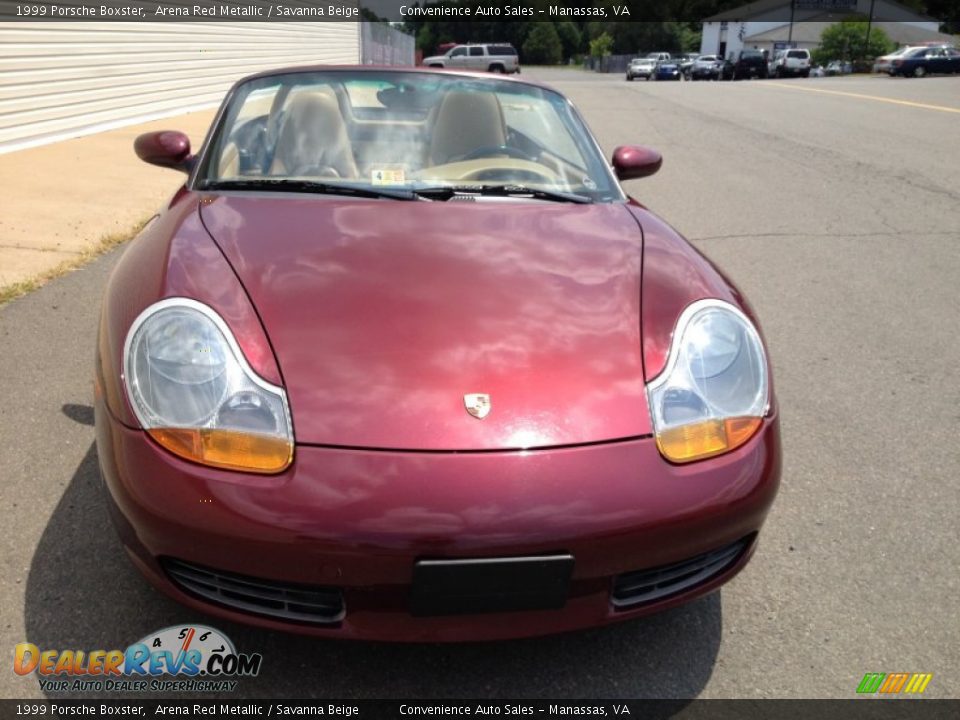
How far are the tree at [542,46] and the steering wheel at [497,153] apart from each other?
273 feet

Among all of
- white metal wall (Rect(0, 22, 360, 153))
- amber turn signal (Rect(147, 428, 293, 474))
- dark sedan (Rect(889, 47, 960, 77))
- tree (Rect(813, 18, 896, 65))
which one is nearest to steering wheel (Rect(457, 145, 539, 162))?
amber turn signal (Rect(147, 428, 293, 474))

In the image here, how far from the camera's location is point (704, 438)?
1.95 meters

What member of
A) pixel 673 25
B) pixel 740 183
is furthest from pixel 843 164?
pixel 673 25

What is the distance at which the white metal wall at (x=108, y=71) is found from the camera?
9445mm

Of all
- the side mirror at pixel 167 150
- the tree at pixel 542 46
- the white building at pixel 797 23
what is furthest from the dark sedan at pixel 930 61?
the tree at pixel 542 46

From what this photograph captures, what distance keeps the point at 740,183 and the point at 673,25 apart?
88.6m

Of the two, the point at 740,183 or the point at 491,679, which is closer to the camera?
the point at 491,679

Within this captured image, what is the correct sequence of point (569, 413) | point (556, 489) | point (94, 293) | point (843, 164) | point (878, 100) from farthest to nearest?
point (878, 100)
point (843, 164)
point (94, 293)
point (569, 413)
point (556, 489)

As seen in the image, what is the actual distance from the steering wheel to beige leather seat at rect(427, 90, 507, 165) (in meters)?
0.01

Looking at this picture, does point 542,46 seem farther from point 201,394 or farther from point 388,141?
point 201,394

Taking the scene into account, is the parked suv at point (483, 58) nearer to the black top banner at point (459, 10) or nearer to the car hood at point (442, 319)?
the black top banner at point (459, 10)

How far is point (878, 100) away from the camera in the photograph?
20844 mm

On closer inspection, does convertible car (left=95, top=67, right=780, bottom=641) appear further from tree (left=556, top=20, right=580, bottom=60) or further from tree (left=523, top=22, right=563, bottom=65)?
tree (left=556, top=20, right=580, bottom=60)

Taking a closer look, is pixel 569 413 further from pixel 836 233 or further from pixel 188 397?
pixel 836 233
